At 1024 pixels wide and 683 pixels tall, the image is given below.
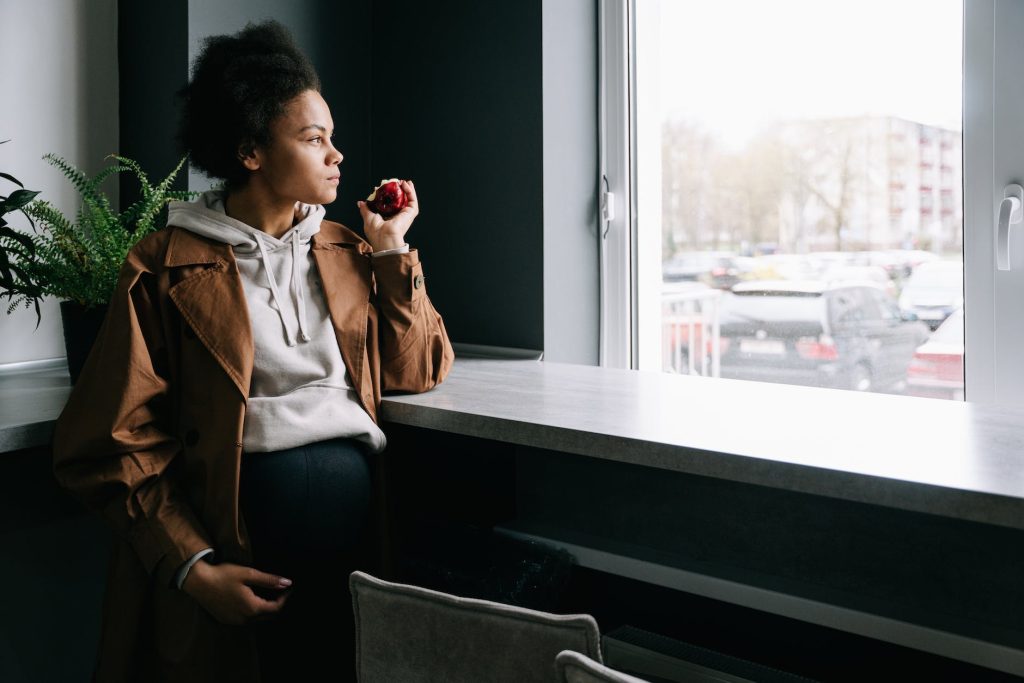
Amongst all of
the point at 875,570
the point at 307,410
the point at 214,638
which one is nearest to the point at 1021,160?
the point at 875,570

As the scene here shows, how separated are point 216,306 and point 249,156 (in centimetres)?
25

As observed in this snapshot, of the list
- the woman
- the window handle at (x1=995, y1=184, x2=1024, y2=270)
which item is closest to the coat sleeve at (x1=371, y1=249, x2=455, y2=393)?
the woman

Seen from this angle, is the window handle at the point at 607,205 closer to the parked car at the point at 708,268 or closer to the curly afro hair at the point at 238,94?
the parked car at the point at 708,268

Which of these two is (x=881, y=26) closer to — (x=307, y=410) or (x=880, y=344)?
(x=880, y=344)

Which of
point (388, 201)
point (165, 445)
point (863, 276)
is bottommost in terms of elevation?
point (165, 445)

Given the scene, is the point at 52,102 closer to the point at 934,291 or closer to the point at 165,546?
the point at 165,546

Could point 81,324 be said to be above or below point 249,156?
below

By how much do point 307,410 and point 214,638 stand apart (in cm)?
36

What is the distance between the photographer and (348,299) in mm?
1435

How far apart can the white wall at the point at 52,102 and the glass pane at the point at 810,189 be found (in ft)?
3.99

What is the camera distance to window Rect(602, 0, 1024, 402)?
158 cm

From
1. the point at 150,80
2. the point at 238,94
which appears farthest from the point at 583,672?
the point at 150,80

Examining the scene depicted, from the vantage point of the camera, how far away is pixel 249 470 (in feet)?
4.31

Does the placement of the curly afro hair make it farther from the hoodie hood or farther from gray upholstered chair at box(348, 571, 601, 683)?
gray upholstered chair at box(348, 571, 601, 683)
